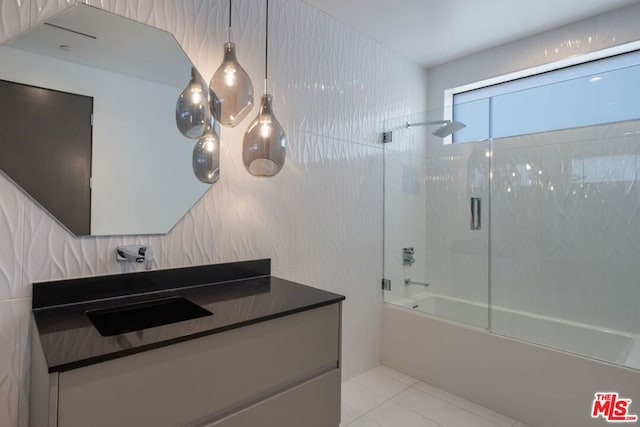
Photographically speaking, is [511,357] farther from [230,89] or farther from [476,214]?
[230,89]

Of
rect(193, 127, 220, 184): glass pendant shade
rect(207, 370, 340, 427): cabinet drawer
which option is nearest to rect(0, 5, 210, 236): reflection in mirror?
rect(193, 127, 220, 184): glass pendant shade

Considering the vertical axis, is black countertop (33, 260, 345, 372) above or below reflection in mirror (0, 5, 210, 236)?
below

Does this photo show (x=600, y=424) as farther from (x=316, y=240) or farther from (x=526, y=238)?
(x=316, y=240)

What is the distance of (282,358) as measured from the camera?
126 centimetres

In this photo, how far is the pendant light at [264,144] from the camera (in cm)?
142

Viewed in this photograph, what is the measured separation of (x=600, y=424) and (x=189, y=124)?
103 inches

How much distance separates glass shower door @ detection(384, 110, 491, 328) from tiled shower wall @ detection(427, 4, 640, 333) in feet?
0.04

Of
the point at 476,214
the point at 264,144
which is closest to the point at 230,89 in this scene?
the point at 264,144

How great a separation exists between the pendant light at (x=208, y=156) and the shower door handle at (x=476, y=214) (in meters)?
2.06

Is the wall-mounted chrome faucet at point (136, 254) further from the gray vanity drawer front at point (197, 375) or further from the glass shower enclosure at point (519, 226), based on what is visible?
the glass shower enclosure at point (519, 226)

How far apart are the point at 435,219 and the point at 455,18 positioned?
158cm

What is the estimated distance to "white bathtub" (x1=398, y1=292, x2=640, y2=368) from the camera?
2.14m

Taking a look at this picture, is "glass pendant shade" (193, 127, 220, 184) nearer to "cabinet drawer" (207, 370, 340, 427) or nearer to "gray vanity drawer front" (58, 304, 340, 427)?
"gray vanity drawer front" (58, 304, 340, 427)
